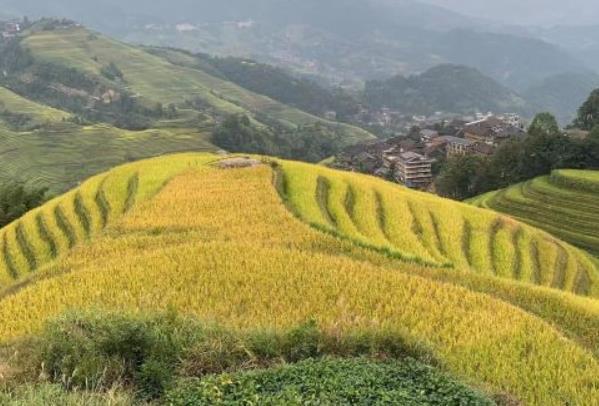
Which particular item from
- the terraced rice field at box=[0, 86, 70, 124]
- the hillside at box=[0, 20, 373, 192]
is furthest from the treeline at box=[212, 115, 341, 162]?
the terraced rice field at box=[0, 86, 70, 124]

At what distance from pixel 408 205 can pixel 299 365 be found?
1420cm

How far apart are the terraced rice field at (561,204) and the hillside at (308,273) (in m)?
13.6

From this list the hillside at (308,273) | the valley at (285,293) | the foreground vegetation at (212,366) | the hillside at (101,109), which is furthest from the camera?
the hillside at (101,109)

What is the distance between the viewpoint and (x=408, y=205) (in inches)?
789

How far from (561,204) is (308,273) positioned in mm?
28975

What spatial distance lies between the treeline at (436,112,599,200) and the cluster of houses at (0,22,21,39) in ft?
491

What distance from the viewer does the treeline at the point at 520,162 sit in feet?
141

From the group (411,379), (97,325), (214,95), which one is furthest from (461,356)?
(214,95)

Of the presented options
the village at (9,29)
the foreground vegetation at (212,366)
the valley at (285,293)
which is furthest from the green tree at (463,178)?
→ the village at (9,29)

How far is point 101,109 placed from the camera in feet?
386

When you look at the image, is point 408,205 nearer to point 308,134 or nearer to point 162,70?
point 308,134

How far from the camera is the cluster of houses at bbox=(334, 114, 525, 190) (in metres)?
67.8

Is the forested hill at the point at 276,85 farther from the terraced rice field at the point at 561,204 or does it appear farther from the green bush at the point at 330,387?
the green bush at the point at 330,387

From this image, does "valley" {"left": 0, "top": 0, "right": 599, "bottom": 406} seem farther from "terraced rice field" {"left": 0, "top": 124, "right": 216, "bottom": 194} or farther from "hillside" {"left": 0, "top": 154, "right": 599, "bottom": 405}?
"terraced rice field" {"left": 0, "top": 124, "right": 216, "bottom": 194}
